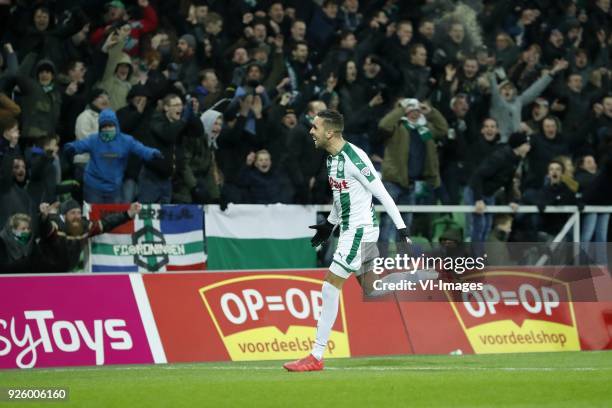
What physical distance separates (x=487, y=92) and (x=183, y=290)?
28.5 feet

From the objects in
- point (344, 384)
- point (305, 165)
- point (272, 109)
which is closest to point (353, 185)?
point (344, 384)

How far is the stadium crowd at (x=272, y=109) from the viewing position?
18.8m

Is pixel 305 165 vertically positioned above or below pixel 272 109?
below

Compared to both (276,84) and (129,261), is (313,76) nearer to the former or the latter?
A: (276,84)

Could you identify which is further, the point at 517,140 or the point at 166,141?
the point at 517,140

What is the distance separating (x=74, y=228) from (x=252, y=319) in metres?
3.05

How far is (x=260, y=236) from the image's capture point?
64.3 ft

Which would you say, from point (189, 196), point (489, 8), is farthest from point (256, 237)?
point (489, 8)

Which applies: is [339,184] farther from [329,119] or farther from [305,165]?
[305,165]

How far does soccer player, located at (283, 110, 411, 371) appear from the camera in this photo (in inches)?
→ 536

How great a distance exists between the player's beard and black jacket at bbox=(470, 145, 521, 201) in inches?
260

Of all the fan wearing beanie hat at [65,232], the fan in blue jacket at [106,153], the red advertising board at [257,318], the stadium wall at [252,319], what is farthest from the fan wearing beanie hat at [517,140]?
the fan wearing beanie hat at [65,232]

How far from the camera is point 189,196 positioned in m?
19.5

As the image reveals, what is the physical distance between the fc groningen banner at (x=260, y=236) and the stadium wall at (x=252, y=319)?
273 centimetres
